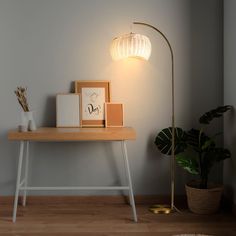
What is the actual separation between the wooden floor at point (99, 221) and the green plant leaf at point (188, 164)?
0.36 m

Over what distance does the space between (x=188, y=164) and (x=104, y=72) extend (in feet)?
3.46

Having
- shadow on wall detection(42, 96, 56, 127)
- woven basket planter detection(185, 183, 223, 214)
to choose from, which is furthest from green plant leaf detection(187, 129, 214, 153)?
shadow on wall detection(42, 96, 56, 127)

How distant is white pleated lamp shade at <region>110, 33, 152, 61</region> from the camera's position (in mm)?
2795

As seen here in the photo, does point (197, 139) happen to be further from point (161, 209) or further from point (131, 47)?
point (131, 47)

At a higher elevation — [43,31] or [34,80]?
[43,31]

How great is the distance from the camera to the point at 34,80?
3.10m

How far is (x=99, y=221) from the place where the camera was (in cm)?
269

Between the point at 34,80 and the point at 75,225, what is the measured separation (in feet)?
4.20

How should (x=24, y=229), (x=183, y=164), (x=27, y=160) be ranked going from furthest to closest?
(x=27, y=160) → (x=183, y=164) → (x=24, y=229)

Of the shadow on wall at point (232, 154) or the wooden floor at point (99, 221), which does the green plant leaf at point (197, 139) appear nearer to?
the shadow on wall at point (232, 154)

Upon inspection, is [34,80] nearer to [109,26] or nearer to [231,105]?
[109,26]

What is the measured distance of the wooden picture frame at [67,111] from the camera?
9.98 feet

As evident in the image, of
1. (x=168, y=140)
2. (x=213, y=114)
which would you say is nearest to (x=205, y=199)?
(x=168, y=140)

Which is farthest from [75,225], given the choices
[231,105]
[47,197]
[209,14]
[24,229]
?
[209,14]
